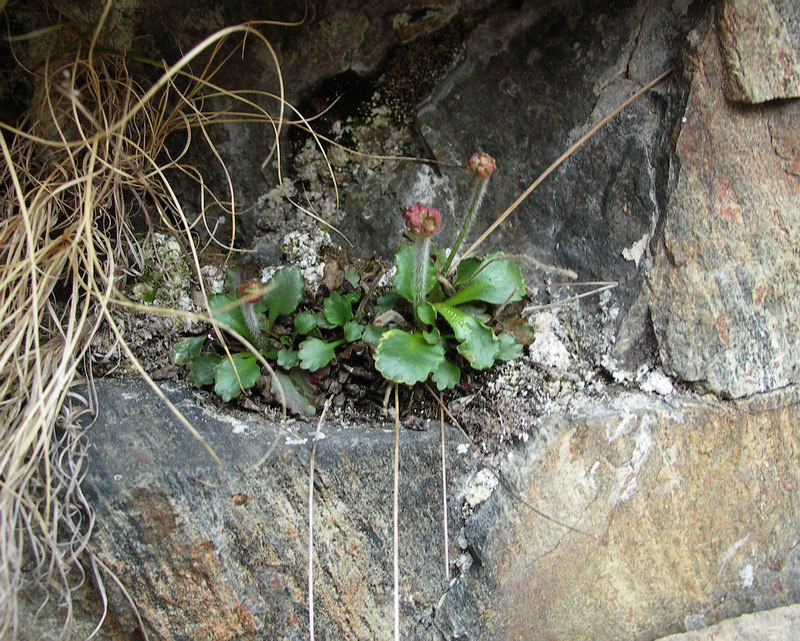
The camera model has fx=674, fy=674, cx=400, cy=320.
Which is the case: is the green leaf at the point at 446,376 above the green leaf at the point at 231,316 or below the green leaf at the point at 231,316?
below

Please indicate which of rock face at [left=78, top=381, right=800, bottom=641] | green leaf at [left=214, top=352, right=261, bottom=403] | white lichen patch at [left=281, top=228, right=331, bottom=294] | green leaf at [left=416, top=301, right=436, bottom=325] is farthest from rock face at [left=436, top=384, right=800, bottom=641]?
white lichen patch at [left=281, top=228, right=331, bottom=294]

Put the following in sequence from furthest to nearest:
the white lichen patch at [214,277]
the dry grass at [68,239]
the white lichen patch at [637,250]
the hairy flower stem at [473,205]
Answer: the white lichen patch at [214,277], the white lichen patch at [637,250], the hairy flower stem at [473,205], the dry grass at [68,239]

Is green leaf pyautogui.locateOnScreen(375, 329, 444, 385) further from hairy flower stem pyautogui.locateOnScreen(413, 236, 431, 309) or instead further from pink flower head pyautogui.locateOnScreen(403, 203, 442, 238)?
pink flower head pyautogui.locateOnScreen(403, 203, 442, 238)

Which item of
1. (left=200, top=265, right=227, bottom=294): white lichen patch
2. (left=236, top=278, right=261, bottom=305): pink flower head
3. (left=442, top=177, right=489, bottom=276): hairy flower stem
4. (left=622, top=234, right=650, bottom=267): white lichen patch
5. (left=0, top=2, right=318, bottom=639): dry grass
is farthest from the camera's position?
(left=200, top=265, right=227, bottom=294): white lichen patch

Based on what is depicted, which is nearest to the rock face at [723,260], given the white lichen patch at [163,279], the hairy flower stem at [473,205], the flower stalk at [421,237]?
the hairy flower stem at [473,205]

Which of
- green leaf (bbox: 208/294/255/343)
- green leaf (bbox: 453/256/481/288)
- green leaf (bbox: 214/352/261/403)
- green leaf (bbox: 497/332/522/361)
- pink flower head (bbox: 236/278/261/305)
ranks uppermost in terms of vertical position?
green leaf (bbox: 453/256/481/288)

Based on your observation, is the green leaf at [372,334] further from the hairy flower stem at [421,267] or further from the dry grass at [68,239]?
the dry grass at [68,239]

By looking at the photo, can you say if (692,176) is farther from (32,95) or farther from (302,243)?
(32,95)
